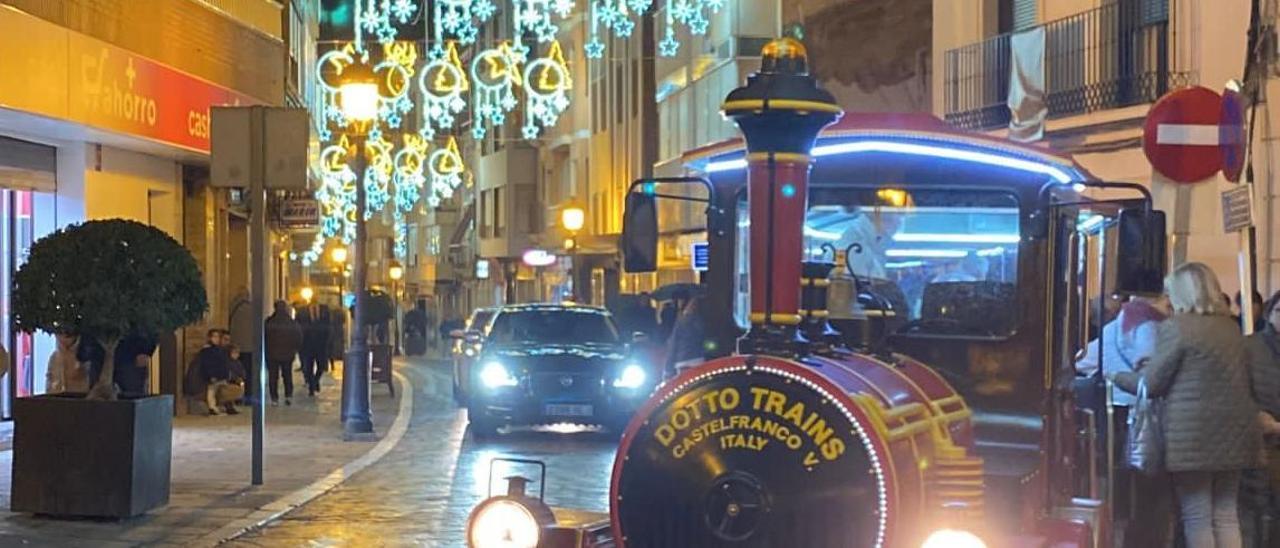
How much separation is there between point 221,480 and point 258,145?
277 centimetres

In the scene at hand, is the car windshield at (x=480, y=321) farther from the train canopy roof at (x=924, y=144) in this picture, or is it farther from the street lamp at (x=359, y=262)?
the train canopy roof at (x=924, y=144)

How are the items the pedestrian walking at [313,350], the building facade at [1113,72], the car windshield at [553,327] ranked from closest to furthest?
1. the building facade at [1113,72]
2. the car windshield at [553,327]
3. the pedestrian walking at [313,350]

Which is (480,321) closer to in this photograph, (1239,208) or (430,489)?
(430,489)

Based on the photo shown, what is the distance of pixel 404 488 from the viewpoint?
1427 cm

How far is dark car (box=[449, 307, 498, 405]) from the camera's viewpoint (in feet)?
67.9

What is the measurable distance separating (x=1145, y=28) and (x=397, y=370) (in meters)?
24.1

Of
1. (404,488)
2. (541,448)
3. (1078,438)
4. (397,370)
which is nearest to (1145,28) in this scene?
(541,448)

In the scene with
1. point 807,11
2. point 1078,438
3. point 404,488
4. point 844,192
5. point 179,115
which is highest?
point 807,11

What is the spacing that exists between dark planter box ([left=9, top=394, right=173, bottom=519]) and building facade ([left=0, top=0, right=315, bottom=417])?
14.1 ft

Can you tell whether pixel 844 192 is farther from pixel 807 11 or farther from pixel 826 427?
pixel 807 11

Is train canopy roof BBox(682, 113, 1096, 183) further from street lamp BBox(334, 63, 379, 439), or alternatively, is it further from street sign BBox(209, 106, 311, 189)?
street lamp BBox(334, 63, 379, 439)

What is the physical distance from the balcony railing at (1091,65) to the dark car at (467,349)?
21.9 feet

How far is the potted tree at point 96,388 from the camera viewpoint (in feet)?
36.4

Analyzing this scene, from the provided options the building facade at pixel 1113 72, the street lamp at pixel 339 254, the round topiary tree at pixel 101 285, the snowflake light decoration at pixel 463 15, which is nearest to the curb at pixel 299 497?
the round topiary tree at pixel 101 285
